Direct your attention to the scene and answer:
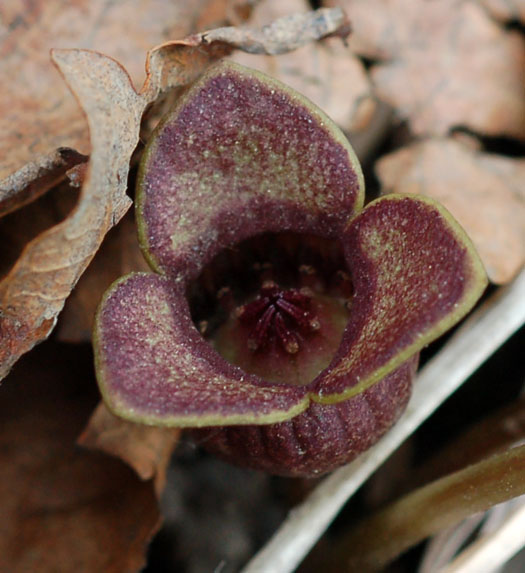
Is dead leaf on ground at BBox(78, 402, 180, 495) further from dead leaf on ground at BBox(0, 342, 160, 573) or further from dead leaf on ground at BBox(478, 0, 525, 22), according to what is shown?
dead leaf on ground at BBox(478, 0, 525, 22)

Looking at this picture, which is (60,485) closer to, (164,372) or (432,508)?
(164,372)

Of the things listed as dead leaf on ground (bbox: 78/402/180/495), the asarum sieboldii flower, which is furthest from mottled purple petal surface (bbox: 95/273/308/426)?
dead leaf on ground (bbox: 78/402/180/495)

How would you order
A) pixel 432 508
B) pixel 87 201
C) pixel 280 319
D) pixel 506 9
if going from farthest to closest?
pixel 506 9 → pixel 280 319 → pixel 432 508 → pixel 87 201

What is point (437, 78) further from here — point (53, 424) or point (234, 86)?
point (53, 424)

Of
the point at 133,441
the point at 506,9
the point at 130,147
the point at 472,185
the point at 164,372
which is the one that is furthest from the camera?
the point at 506,9

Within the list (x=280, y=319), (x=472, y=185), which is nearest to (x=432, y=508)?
(x=280, y=319)

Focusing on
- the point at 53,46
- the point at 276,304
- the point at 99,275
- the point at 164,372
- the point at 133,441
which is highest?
the point at 53,46
